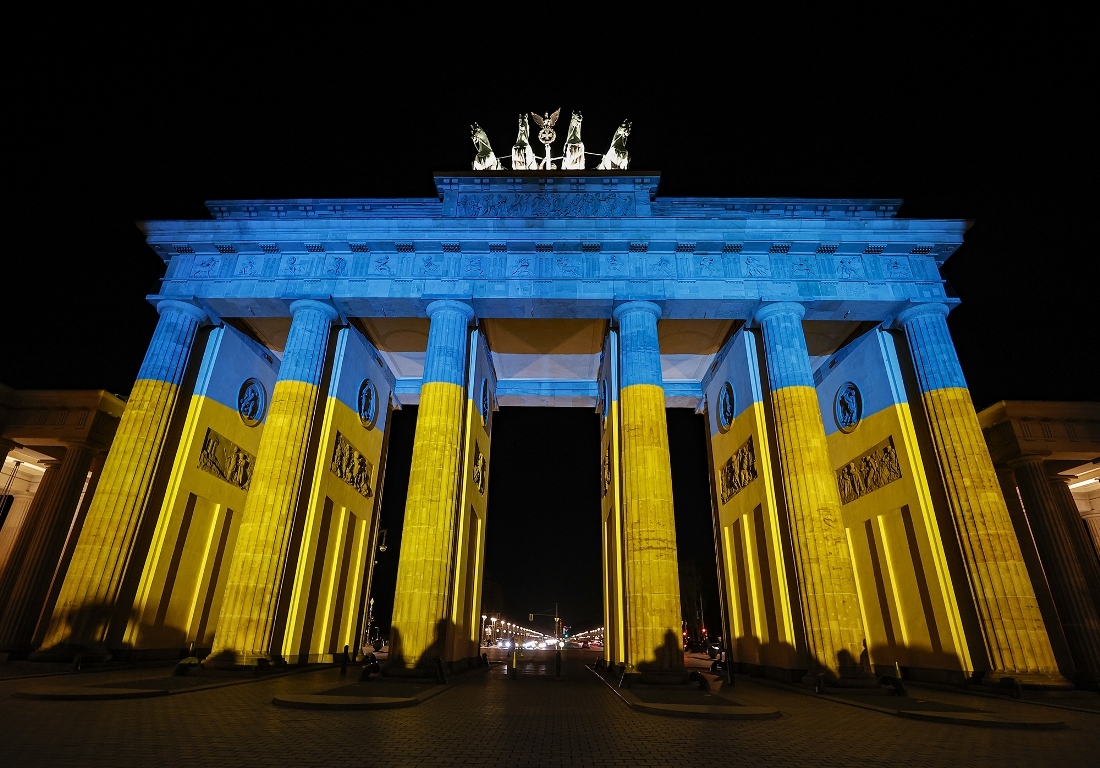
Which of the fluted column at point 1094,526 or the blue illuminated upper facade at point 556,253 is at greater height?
the blue illuminated upper facade at point 556,253

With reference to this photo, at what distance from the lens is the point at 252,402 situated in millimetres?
20797

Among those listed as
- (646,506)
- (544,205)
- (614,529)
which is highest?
(544,205)

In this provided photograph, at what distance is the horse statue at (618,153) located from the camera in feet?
66.3

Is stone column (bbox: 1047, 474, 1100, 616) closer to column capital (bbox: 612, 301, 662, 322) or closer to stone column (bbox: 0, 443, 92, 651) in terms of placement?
column capital (bbox: 612, 301, 662, 322)

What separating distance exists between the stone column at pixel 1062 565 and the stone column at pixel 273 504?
21.7 meters

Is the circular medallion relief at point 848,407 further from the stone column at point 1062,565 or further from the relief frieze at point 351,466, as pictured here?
the relief frieze at point 351,466

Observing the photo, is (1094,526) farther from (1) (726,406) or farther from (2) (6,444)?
(2) (6,444)

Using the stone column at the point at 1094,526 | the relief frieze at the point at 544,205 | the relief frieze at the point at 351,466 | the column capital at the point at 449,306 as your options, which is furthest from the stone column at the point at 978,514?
the relief frieze at the point at 351,466

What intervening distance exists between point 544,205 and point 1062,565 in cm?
2027

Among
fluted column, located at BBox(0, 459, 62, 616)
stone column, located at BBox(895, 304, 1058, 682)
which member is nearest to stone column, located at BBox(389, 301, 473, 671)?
stone column, located at BBox(895, 304, 1058, 682)

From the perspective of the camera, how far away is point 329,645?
61.0 feet

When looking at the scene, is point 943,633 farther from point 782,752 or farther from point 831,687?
point 782,752

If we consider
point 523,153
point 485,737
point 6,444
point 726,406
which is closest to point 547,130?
point 523,153

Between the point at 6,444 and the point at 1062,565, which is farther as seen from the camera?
the point at 6,444
